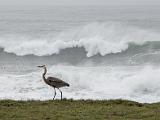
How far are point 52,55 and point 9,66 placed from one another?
22.9ft

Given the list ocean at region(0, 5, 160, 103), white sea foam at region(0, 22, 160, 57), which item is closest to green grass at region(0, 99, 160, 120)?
ocean at region(0, 5, 160, 103)

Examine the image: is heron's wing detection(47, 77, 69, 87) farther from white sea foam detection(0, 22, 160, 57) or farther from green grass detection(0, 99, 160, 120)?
white sea foam detection(0, 22, 160, 57)

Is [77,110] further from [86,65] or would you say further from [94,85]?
[86,65]

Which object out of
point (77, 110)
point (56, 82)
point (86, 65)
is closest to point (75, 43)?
point (86, 65)

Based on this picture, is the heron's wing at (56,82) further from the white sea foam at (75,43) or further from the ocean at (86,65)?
the white sea foam at (75,43)

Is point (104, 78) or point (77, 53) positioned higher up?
point (77, 53)

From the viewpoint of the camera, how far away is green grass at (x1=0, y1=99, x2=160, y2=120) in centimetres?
1292

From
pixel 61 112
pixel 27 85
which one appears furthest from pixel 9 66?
pixel 61 112

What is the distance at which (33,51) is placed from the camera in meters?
41.2

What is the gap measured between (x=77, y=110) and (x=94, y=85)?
10780 mm

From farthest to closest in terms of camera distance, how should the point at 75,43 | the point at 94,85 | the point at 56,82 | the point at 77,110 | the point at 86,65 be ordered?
1. the point at 75,43
2. the point at 86,65
3. the point at 94,85
4. the point at 56,82
5. the point at 77,110

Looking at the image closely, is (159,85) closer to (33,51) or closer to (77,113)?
(77,113)

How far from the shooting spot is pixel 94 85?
24.5 m

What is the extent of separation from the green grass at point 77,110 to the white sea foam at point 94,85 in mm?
5300
